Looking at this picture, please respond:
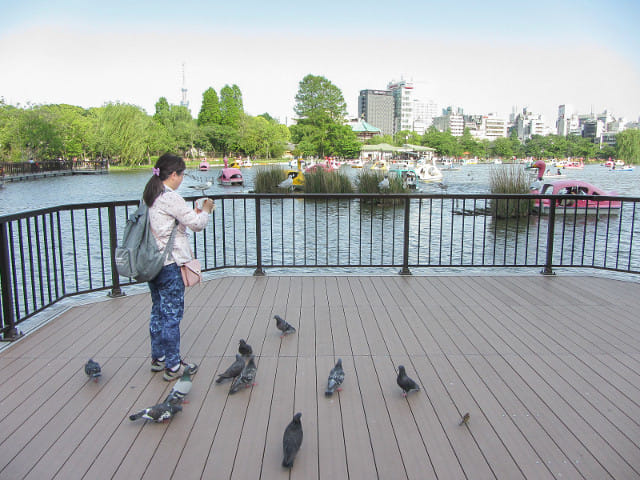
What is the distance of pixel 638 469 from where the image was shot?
2.02 metres

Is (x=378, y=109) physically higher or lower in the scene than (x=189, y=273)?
higher

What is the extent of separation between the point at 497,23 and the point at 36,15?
19.6m

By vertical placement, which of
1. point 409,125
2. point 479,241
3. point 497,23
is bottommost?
point 479,241

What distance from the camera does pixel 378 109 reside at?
190 metres

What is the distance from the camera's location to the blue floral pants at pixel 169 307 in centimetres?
287

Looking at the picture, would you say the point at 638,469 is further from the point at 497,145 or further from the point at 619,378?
the point at 497,145

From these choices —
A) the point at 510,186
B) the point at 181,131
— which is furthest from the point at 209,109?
the point at 510,186

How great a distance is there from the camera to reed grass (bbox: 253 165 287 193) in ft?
78.0

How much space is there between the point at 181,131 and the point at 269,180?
5450 cm

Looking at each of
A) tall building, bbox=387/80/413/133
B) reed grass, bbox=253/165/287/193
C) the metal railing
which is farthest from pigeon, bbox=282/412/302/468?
tall building, bbox=387/80/413/133

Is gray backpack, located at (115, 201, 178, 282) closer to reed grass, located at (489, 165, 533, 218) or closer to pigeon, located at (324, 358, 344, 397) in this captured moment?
pigeon, located at (324, 358, 344, 397)

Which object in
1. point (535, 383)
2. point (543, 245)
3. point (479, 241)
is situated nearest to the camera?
point (535, 383)

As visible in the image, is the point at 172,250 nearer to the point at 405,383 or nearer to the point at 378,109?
the point at 405,383

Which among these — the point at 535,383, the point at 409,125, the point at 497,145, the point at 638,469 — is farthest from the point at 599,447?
the point at 409,125
